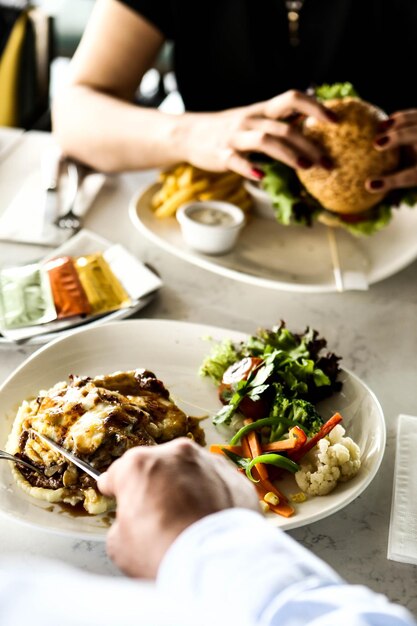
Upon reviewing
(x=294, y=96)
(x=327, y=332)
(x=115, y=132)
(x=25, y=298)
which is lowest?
(x=327, y=332)

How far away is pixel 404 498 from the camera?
118 centimetres

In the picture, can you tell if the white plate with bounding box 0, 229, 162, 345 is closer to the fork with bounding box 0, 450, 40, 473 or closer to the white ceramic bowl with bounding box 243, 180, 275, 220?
the fork with bounding box 0, 450, 40, 473

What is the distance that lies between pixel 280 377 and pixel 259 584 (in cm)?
68

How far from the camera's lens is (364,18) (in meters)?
2.28

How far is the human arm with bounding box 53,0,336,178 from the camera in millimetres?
1760

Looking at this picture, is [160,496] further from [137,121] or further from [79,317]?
[137,121]

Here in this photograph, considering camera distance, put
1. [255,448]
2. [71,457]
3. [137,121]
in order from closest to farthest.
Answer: [71,457], [255,448], [137,121]

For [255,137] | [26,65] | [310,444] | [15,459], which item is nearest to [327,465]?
[310,444]

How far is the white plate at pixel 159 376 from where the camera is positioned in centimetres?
105

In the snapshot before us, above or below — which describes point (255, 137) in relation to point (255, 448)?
above

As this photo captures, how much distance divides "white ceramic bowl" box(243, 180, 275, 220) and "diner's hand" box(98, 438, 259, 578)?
4.07 feet

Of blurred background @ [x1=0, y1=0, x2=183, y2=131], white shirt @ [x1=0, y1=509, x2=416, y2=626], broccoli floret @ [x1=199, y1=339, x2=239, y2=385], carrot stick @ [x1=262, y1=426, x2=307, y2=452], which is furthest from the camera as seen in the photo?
blurred background @ [x1=0, y1=0, x2=183, y2=131]

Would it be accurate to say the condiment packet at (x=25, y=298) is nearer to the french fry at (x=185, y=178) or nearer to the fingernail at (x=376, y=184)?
the french fry at (x=185, y=178)

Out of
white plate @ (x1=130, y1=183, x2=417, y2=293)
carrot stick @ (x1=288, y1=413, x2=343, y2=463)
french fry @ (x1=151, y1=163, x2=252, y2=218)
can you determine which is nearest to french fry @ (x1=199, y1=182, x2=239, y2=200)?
french fry @ (x1=151, y1=163, x2=252, y2=218)
